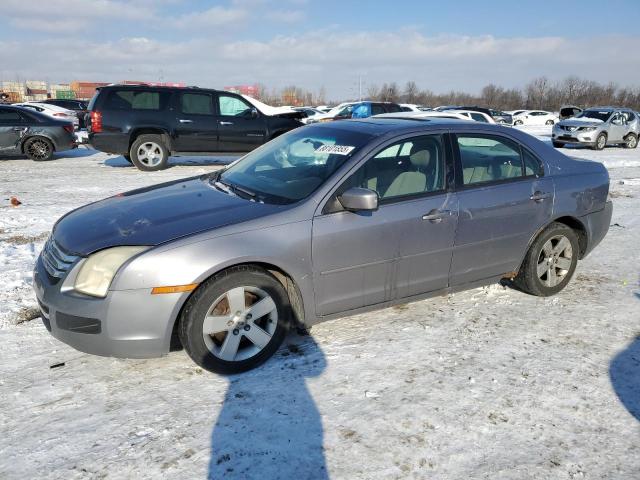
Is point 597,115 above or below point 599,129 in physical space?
above

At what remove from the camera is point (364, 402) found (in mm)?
2906

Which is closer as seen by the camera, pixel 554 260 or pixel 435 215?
pixel 435 215

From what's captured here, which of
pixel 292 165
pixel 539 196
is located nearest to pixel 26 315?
pixel 292 165

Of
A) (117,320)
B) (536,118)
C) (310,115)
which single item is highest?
(536,118)

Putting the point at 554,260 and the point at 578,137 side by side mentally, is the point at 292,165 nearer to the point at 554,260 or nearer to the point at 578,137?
the point at 554,260

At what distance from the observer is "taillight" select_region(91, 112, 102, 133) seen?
10.4 meters

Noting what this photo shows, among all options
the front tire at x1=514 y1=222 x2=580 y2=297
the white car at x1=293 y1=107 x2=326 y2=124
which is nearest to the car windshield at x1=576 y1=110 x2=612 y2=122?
the white car at x1=293 y1=107 x2=326 y2=124

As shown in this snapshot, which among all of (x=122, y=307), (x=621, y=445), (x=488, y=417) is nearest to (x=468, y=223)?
(x=488, y=417)

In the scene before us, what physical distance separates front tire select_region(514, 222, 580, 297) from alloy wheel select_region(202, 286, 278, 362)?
7.93ft

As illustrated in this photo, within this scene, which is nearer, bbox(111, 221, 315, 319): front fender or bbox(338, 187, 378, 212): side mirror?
bbox(111, 221, 315, 319): front fender

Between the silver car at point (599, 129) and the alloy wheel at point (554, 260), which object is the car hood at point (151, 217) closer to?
the alloy wheel at point (554, 260)

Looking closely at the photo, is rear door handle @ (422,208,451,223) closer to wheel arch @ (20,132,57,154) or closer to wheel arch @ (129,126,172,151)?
wheel arch @ (129,126,172,151)

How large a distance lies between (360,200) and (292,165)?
2.86ft

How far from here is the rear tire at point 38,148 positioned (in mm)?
12438
